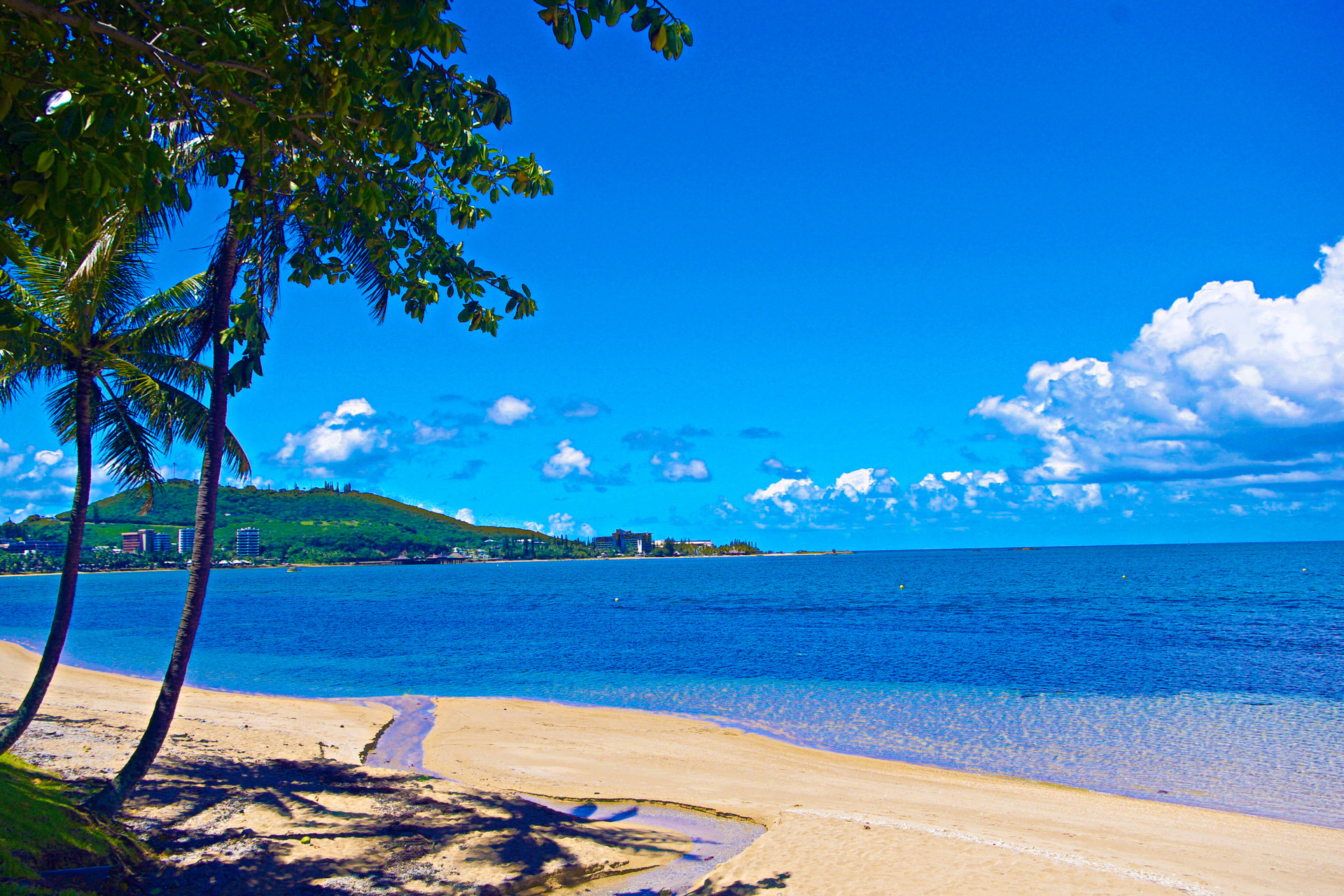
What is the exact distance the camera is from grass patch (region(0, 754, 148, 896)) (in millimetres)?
5383

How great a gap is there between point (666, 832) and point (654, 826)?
39cm

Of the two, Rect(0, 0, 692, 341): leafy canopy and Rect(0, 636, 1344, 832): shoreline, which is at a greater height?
Rect(0, 0, 692, 341): leafy canopy

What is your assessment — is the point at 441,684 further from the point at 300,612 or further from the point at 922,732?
the point at 300,612

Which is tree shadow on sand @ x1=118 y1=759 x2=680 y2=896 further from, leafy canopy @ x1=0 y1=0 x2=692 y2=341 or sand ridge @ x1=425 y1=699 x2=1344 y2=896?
leafy canopy @ x1=0 y1=0 x2=692 y2=341

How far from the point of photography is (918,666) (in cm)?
Answer: 3122

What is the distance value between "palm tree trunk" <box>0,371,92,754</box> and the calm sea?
14991 millimetres

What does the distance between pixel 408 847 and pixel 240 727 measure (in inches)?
454

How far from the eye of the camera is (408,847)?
9.00 meters

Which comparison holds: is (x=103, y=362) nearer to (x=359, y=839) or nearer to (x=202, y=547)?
(x=202, y=547)

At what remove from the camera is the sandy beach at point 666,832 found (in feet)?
28.9

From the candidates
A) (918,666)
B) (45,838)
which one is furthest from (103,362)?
(918,666)

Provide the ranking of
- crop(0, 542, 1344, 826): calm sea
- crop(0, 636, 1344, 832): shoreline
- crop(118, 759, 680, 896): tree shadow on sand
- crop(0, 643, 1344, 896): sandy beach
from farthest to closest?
crop(0, 542, 1344, 826): calm sea < crop(0, 636, 1344, 832): shoreline < crop(0, 643, 1344, 896): sandy beach < crop(118, 759, 680, 896): tree shadow on sand

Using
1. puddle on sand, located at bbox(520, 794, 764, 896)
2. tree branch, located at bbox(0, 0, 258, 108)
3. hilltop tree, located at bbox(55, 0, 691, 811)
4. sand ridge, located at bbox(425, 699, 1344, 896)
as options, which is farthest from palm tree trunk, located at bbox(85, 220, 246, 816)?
sand ridge, located at bbox(425, 699, 1344, 896)

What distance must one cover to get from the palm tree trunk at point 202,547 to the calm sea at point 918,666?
551 inches
